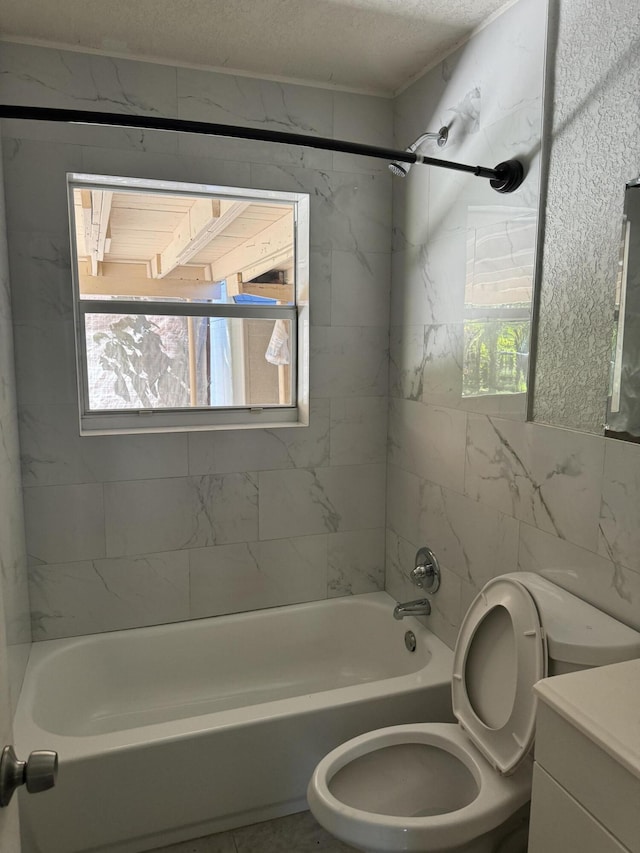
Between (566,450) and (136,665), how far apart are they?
1871 millimetres

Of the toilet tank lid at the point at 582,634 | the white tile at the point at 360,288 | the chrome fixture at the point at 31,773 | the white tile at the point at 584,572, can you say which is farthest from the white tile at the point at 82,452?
the chrome fixture at the point at 31,773

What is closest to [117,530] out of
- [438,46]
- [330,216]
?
[330,216]

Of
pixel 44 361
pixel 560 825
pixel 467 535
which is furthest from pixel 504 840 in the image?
pixel 44 361

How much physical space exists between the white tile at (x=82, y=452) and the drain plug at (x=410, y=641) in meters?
1.14

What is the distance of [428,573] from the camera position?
7.72ft

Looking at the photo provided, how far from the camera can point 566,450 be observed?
1657 mm

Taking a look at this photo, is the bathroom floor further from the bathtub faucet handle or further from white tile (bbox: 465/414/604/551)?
white tile (bbox: 465/414/604/551)

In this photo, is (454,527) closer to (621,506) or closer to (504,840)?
(621,506)

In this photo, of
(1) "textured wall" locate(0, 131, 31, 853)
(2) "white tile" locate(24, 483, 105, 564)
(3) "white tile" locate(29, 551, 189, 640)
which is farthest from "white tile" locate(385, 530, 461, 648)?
(1) "textured wall" locate(0, 131, 31, 853)

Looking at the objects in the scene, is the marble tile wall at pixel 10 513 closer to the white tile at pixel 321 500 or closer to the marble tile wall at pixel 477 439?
the white tile at pixel 321 500

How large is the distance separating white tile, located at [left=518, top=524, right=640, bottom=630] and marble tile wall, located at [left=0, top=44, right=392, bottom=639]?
3.37ft

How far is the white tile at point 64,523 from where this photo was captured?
228 centimetres

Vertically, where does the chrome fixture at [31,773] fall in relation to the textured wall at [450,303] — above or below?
below

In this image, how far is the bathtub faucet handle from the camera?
2.34 m
